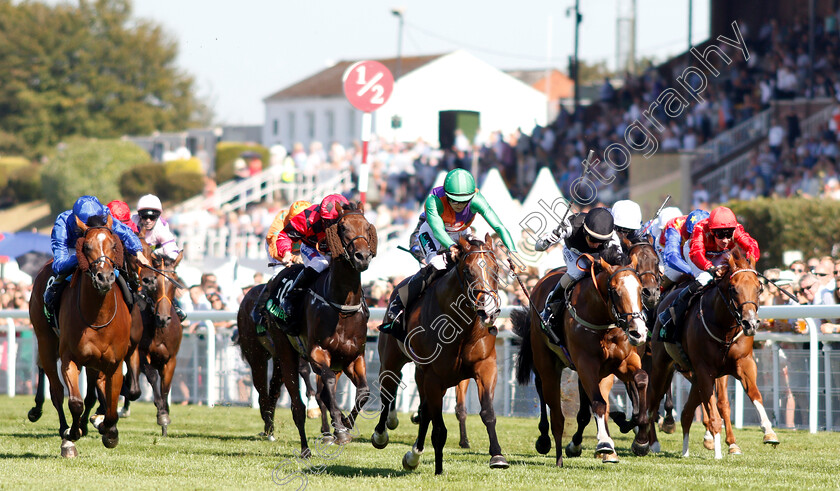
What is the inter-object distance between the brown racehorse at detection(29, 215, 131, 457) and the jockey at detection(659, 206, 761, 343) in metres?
4.22

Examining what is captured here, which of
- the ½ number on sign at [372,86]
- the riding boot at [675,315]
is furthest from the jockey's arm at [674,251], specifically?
the ½ number on sign at [372,86]

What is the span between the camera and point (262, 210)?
91.4 ft

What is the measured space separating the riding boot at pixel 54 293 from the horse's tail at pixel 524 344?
3.64m

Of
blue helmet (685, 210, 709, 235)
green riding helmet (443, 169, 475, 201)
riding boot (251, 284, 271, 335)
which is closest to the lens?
green riding helmet (443, 169, 475, 201)

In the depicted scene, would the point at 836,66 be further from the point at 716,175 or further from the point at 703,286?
the point at 703,286

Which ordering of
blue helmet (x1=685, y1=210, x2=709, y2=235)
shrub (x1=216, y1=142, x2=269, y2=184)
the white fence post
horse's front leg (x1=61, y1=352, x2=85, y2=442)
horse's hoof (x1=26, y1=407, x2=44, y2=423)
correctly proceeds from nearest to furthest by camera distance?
1. horse's front leg (x1=61, y1=352, x2=85, y2=442)
2. blue helmet (x1=685, y1=210, x2=709, y2=235)
3. horse's hoof (x1=26, y1=407, x2=44, y2=423)
4. the white fence post
5. shrub (x1=216, y1=142, x2=269, y2=184)

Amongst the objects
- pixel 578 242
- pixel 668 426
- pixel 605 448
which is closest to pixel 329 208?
pixel 578 242

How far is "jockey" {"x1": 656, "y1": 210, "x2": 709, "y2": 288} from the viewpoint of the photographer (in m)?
10.4

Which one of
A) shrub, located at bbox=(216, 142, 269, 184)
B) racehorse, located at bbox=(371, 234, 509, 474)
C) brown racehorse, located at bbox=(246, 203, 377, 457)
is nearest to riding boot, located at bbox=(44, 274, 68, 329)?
brown racehorse, located at bbox=(246, 203, 377, 457)

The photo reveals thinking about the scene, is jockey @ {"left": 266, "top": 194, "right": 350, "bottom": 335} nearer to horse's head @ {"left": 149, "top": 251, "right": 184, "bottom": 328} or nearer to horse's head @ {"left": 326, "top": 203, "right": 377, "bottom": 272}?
horse's head @ {"left": 326, "top": 203, "right": 377, "bottom": 272}

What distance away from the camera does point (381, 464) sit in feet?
29.8

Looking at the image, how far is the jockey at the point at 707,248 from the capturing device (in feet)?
31.1

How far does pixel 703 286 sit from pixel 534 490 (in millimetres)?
3063

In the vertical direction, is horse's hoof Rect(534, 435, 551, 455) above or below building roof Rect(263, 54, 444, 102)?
below
